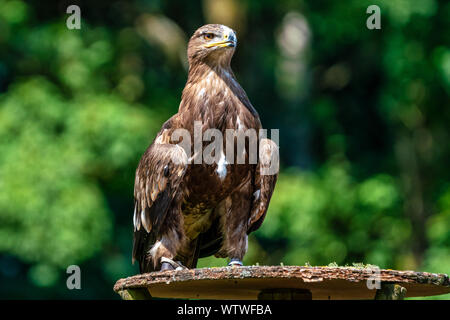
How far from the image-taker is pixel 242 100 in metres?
5.67

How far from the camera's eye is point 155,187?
18.4 ft

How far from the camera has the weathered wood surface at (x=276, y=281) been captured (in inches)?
162

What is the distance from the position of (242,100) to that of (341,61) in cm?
1123

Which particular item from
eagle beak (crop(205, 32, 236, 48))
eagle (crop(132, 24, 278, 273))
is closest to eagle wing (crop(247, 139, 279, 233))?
eagle (crop(132, 24, 278, 273))

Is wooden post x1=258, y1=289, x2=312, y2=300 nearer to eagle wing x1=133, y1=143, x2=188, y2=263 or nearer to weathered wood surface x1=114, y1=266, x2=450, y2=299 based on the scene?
weathered wood surface x1=114, y1=266, x2=450, y2=299

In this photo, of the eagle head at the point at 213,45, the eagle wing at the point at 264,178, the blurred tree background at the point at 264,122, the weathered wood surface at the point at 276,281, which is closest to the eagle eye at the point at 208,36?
the eagle head at the point at 213,45

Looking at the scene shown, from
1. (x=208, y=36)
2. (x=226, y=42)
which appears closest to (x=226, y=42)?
(x=226, y=42)

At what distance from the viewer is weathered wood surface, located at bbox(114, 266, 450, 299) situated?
162 inches

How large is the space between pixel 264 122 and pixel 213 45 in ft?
32.3

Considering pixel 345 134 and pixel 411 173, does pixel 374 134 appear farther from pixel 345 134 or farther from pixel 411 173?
pixel 411 173

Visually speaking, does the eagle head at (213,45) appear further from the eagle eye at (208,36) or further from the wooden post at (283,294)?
the wooden post at (283,294)

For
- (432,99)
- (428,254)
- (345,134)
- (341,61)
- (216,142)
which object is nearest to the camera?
(216,142)

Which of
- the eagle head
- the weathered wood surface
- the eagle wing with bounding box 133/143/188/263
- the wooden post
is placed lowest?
the wooden post

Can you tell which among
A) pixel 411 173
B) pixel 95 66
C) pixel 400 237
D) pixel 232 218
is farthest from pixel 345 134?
pixel 232 218
